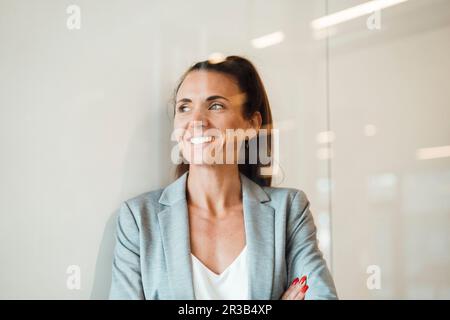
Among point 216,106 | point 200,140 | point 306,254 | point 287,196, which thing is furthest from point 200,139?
point 306,254

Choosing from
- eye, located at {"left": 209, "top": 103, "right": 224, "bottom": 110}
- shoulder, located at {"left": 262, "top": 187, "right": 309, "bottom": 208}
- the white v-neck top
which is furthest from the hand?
eye, located at {"left": 209, "top": 103, "right": 224, "bottom": 110}

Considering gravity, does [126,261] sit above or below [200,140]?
below

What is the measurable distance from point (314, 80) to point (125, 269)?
0.80m

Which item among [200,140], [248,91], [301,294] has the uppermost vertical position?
[248,91]

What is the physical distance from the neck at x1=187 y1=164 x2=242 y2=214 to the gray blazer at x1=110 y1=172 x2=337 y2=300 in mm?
28

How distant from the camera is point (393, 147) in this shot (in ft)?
5.41

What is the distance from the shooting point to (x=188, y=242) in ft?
4.52

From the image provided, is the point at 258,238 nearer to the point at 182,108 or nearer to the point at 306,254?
the point at 306,254

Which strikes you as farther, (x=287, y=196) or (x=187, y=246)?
(x=287, y=196)

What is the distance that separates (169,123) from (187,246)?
0.35 m

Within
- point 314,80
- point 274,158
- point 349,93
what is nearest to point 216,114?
point 274,158

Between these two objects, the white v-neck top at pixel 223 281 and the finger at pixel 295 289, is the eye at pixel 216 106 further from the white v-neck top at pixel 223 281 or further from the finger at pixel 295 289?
the finger at pixel 295 289

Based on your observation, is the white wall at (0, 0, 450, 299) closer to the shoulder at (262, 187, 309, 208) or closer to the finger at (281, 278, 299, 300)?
the shoulder at (262, 187, 309, 208)
